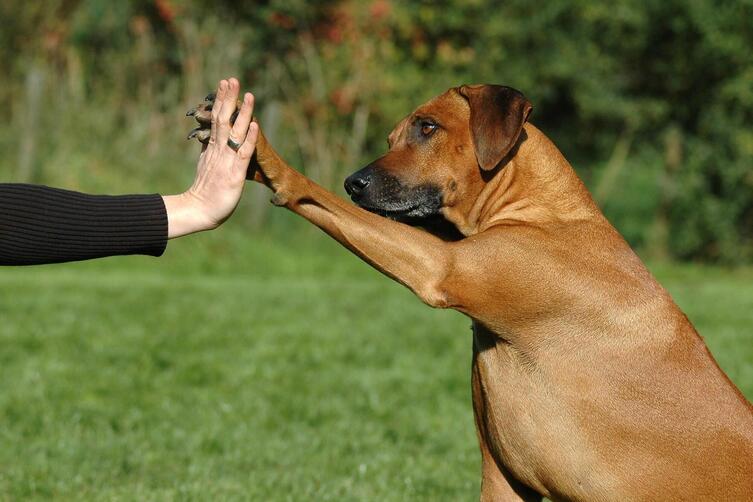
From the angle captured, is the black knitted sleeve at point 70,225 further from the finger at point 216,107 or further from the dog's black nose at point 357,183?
the dog's black nose at point 357,183

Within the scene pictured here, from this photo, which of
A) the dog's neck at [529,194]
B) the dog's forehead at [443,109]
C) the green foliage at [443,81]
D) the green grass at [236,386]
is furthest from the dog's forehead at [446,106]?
the green foliage at [443,81]

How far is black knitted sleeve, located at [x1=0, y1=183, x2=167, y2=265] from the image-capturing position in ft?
11.5

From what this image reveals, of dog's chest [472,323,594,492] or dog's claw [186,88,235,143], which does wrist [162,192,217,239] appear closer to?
dog's claw [186,88,235,143]

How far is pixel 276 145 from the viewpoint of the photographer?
48.5 feet

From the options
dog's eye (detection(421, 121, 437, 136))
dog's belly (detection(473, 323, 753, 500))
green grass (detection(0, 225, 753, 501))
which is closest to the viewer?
dog's belly (detection(473, 323, 753, 500))

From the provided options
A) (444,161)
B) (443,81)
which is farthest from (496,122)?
(443,81)

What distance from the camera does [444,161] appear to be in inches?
159

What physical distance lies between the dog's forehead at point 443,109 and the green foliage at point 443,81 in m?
9.58

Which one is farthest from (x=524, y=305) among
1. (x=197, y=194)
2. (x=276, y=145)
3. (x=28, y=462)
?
(x=276, y=145)

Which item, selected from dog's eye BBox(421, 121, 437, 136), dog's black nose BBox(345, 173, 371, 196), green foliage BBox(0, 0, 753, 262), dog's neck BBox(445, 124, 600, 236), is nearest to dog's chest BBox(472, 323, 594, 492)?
dog's neck BBox(445, 124, 600, 236)

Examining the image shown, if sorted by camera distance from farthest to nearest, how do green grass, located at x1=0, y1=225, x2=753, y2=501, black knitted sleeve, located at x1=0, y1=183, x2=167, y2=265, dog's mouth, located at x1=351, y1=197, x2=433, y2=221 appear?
green grass, located at x1=0, y1=225, x2=753, y2=501, dog's mouth, located at x1=351, y1=197, x2=433, y2=221, black knitted sleeve, located at x1=0, y1=183, x2=167, y2=265

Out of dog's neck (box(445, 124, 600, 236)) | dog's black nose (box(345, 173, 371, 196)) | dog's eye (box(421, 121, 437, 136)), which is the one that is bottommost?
dog's black nose (box(345, 173, 371, 196))

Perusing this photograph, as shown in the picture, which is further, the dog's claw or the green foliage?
the green foliage

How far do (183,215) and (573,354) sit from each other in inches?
A: 54.3
